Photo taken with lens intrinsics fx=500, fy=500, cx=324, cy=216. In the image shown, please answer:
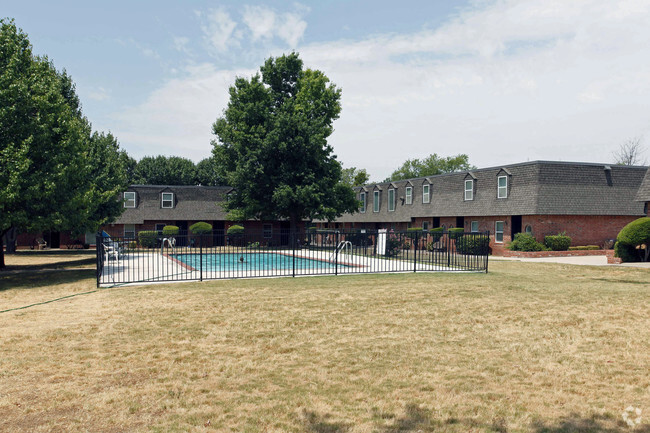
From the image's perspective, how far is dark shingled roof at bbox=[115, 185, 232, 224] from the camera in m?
46.0

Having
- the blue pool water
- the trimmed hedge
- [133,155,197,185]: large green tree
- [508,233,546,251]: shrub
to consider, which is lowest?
the blue pool water

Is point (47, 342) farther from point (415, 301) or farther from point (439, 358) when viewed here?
point (415, 301)

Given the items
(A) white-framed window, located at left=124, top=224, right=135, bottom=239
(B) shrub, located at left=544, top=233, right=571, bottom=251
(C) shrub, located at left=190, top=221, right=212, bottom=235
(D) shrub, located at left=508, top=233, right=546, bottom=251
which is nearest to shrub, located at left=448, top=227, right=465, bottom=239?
(D) shrub, located at left=508, top=233, right=546, bottom=251

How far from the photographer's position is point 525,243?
31734mm

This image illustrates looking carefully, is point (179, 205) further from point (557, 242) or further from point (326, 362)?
point (326, 362)

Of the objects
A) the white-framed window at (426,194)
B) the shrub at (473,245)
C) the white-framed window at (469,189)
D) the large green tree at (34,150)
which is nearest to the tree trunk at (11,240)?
the large green tree at (34,150)

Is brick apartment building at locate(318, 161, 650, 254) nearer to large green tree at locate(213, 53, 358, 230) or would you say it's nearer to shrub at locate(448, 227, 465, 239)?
shrub at locate(448, 227, 465, 239)

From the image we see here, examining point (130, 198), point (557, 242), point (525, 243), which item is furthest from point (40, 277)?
point (557, 242)

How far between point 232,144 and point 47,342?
119 feet

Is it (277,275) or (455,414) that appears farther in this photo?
(277,275)

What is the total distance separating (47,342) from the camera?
28.4ft

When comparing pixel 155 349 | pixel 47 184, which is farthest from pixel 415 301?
pixel 47 184

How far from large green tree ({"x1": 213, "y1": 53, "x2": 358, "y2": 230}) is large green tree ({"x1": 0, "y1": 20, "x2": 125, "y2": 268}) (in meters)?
19.5

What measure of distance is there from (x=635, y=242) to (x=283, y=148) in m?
24.7
